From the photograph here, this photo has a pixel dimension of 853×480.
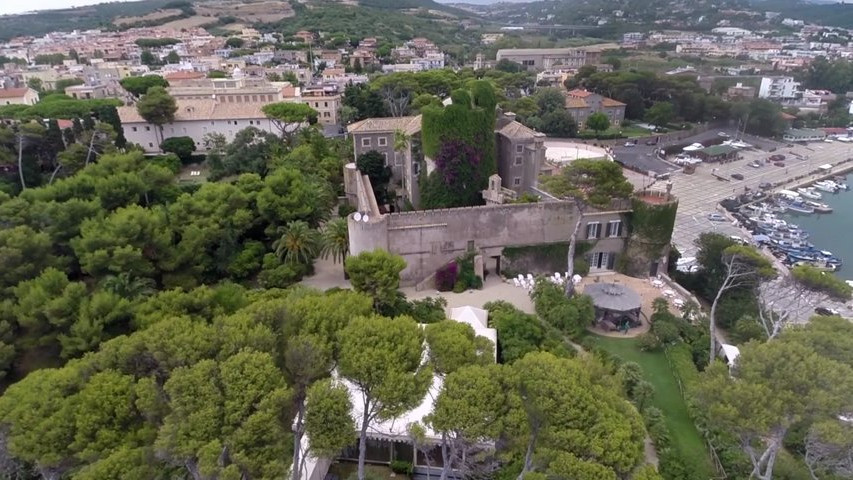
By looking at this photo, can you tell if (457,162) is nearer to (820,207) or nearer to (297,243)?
(297,243)

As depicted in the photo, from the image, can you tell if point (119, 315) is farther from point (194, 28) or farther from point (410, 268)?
point (194, 28)

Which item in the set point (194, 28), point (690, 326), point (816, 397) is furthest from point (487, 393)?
point (194, 28)

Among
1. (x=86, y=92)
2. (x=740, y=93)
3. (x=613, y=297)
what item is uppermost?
(x=86, y=92)

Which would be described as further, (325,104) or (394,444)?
(325,104)

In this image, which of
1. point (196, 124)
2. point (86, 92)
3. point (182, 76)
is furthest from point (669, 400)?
point (182, 76)

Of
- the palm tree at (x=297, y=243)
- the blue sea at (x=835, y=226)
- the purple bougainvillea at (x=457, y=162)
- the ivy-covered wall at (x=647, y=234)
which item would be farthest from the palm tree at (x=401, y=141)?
the blue sea at (x=835, y=226)

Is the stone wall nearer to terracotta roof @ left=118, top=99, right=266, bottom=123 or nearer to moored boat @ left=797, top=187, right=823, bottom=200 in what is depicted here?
terracotta roof @ left=118, top=99, right=266, bottom=123
